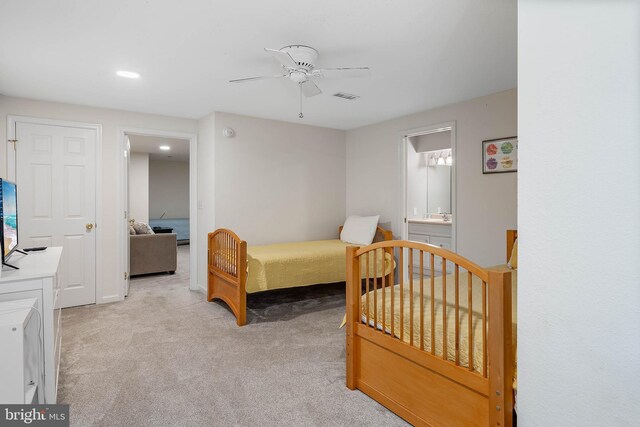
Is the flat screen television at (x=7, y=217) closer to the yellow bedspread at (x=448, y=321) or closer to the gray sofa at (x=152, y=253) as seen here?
the yellow bedspread at (x=448, y=321)

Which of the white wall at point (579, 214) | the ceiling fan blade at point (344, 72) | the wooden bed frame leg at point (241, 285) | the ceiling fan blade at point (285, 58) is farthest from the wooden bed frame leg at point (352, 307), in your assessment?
the wooden bed frame leg at point (241, 285)

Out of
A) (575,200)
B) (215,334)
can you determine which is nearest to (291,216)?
(215,334)

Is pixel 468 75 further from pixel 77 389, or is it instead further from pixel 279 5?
pixel 77 389

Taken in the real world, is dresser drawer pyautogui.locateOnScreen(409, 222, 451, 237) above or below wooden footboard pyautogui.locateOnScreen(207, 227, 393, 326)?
above

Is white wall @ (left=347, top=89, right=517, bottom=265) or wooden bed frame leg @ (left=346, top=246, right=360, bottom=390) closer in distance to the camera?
wooden bed frame leg @ (left=346, top=246, right=360, bottom=390)

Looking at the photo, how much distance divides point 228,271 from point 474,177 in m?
2.78

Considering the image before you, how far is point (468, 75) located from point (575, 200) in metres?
2.17

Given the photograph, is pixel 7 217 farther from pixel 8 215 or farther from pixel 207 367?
pixel 207 367

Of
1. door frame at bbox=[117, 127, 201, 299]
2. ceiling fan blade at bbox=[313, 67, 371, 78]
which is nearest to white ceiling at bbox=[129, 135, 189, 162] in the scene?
door frame at bbox=[117, 127, 201, 299]

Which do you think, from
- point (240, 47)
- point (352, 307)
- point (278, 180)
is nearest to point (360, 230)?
point (278, 180)

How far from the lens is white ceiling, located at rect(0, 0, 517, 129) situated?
1981mm

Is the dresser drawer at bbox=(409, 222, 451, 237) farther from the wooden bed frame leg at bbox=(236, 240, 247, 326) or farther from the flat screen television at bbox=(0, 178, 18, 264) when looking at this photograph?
the flat screen television at bbox=(0, 178, 18, 264)

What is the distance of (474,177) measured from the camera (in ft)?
12.2

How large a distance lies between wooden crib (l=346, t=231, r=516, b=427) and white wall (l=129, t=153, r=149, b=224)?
22.3 ft
